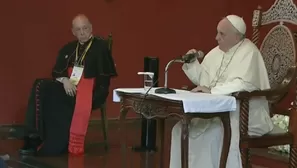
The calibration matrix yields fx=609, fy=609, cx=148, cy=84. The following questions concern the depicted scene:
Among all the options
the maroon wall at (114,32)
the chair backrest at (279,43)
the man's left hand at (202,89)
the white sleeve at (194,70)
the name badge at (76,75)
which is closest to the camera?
the man's left hand at (202,89)

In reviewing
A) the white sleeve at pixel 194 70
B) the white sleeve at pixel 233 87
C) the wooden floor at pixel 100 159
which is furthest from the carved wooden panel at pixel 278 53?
the wooden floor at pixel 100 159

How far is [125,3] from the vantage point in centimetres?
667

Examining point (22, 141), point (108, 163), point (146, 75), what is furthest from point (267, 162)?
point (22, 141)

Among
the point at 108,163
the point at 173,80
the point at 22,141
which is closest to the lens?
the point at 108,163

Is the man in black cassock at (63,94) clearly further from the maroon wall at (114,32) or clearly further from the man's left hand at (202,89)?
the man's left hand at (202,89)

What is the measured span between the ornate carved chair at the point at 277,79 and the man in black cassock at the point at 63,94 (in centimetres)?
148

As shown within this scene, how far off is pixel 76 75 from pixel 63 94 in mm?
205

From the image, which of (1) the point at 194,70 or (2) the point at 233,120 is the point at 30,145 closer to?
(1) the point at 194,70

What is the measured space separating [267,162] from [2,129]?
2589mm

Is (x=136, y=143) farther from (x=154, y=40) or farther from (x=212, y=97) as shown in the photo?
(x=212, y=97)

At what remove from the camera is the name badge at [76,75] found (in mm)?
5293

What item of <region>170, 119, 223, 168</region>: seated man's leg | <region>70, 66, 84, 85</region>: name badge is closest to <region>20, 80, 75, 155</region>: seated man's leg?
<region>70, 66, 84, 85</region>: name badge

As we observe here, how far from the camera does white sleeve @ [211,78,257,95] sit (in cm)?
369

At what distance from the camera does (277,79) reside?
4.25m
